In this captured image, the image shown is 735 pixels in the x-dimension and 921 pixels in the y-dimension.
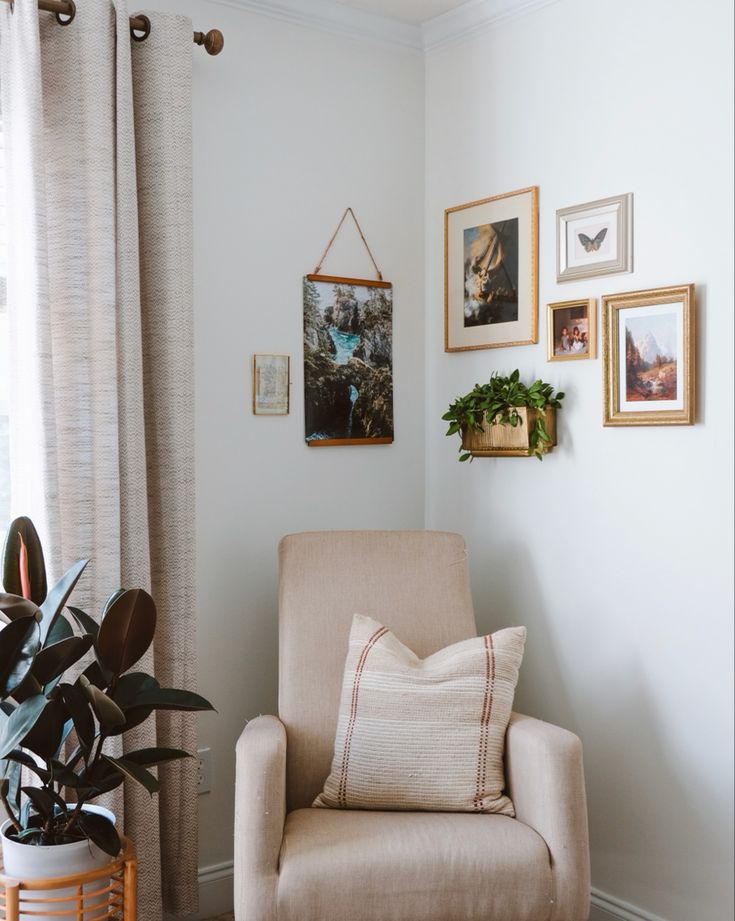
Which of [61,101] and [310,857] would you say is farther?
[61,101]

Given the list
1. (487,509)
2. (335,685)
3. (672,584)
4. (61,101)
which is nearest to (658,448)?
(672,584)

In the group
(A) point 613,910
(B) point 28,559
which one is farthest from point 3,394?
(A) point 613,910

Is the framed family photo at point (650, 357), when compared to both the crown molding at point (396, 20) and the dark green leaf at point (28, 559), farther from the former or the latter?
the dark green leaf at point (28, 559)

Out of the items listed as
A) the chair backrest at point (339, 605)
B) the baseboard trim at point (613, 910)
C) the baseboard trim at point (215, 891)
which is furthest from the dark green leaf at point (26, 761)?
the baseboard trim at point (613, 910)

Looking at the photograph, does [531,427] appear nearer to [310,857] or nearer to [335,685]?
[335,685]

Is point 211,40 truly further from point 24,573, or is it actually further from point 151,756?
point 151,756

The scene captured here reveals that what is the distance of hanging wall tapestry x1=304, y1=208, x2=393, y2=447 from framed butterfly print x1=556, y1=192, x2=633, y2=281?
0.63m

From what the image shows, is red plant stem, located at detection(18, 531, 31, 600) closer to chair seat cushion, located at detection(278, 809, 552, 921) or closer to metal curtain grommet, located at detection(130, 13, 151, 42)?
chair seat cushion, located at detection(278, 809, 552, 921)

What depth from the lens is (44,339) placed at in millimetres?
2240

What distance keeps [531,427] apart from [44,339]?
1.31 metres

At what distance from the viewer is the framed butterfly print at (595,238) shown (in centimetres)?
250

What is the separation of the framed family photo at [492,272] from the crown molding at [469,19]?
52 centimetres

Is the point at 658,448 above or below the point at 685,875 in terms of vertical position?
above

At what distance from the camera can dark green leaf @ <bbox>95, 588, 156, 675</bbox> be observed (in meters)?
1.99
